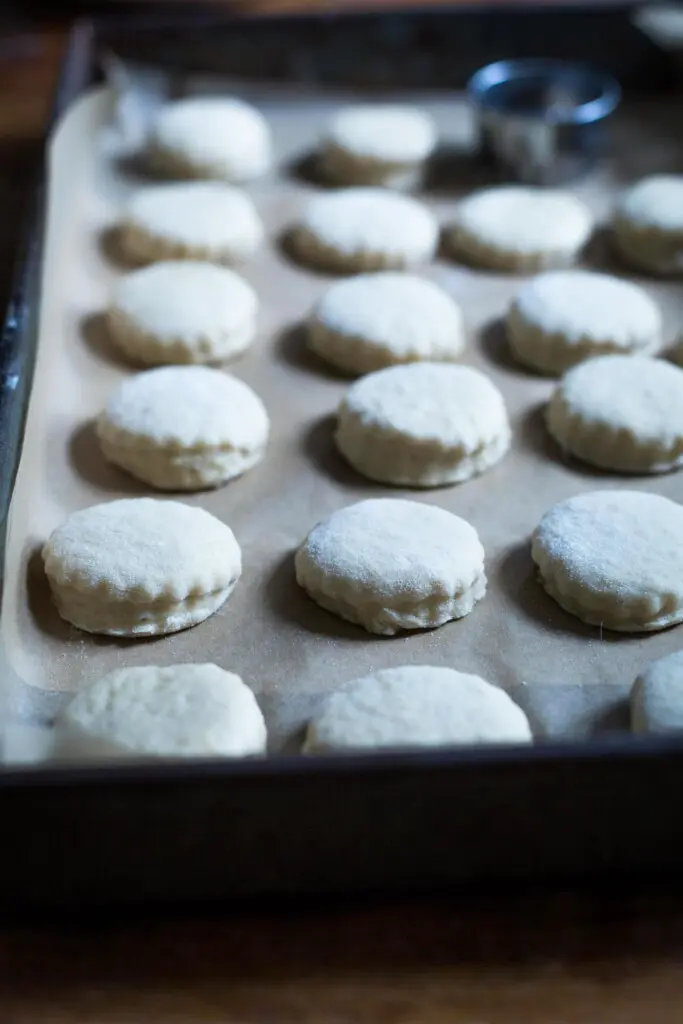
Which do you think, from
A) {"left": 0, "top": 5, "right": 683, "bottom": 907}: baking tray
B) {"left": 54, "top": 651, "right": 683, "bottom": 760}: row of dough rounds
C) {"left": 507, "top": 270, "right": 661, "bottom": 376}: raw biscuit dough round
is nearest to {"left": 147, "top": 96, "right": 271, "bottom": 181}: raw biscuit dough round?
{"left": 507, "top": 270, "right": 661, "bottom": 376}: raw biscuit dough round

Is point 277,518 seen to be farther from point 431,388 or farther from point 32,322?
point 32,322

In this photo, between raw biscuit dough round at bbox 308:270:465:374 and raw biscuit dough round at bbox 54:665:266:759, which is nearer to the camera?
raw biscuit dough round at bbox 54:665:266:759

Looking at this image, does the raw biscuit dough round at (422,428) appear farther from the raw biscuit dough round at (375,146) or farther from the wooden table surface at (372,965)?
the raw biscuit dough round at (375,146)

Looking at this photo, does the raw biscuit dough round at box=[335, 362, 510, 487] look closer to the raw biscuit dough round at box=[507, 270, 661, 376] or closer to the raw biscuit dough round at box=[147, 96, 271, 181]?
the raw biscuit dough round at box=[507, 270, 661, 376]

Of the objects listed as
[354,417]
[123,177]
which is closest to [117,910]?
[354,417]

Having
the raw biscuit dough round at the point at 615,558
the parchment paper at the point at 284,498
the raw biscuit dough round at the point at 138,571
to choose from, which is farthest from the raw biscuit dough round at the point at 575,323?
the raw biscuit dough round at the point at 138,571

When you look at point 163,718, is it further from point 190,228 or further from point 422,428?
point 190,228
